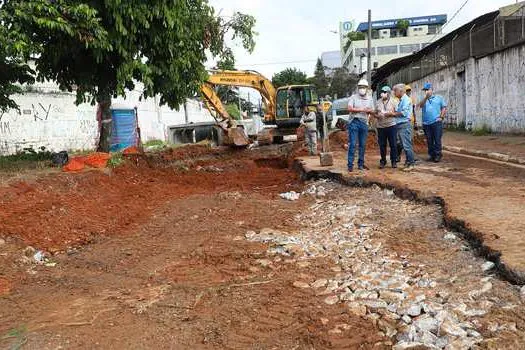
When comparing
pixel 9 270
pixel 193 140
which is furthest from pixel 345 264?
pixel 193 140

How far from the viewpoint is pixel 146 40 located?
11.2 m

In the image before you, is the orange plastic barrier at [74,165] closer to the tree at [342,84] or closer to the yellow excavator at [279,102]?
the yellow excavator at [279,102]

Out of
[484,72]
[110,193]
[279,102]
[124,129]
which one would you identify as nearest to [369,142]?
[279,102]

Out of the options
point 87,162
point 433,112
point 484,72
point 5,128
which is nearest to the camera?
point 433,112

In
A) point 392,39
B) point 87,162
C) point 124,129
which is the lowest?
point 87,162

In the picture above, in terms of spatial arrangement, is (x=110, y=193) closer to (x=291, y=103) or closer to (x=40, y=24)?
(x=40, y=24)

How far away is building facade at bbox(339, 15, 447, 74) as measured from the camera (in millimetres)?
80062

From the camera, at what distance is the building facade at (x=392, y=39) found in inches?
Result: 3152

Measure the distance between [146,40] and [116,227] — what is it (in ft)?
16.5

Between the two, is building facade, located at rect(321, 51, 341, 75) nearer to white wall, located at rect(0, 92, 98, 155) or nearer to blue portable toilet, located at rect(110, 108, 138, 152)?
blue portable toilet, located at rect(110, 108, 138, 152)

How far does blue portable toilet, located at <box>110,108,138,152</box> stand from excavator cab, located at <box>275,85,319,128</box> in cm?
660

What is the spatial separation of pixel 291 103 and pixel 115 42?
10.2m

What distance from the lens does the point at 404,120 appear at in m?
9.78

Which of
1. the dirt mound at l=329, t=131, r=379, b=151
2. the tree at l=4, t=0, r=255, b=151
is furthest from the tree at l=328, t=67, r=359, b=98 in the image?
the tree at l=4, t=0, r=255, b=151
